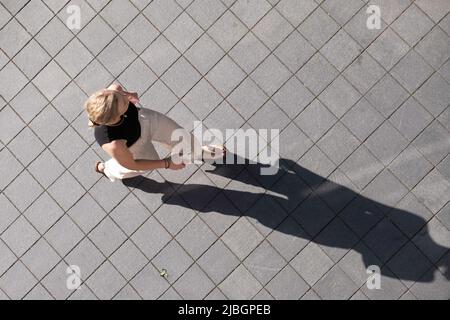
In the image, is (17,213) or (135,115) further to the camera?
(17,213)

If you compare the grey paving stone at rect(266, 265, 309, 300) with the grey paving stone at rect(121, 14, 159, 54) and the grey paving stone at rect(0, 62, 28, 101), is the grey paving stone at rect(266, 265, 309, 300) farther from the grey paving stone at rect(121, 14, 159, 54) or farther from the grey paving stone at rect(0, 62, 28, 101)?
the grey paving stone at rect(0, 62, 28, 101)

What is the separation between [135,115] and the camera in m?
4.60

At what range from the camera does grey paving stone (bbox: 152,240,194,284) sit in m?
5.81

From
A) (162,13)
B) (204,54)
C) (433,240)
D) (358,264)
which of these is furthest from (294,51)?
(433,240)

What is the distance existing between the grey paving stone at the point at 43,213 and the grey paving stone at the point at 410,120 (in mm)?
3730

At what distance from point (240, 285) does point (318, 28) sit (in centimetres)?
289

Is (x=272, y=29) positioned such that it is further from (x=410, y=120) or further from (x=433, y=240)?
(x=433, y=240)

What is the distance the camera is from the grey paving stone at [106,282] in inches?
229

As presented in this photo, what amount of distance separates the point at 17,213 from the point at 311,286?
10.7 feet

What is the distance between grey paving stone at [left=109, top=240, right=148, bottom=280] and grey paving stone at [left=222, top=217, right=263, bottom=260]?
92 centimetres

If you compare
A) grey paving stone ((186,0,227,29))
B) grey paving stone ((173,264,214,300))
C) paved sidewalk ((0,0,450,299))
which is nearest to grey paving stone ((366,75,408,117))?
paved sidewalk ((0,0,450,299))
